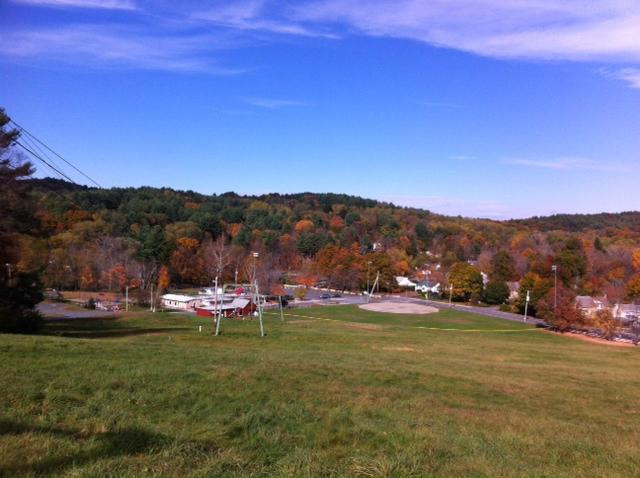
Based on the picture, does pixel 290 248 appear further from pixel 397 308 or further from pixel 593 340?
pixel 593 340

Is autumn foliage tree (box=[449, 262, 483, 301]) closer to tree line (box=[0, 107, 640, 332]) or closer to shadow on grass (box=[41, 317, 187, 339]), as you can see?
tree line (box=[0, 107, 640, 332])

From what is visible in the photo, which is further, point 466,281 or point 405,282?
point 405,282

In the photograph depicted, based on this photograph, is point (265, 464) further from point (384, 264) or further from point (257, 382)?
point (384, 264)

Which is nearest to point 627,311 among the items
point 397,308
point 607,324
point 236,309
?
point 607,324

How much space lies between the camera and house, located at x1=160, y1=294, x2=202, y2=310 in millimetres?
69637

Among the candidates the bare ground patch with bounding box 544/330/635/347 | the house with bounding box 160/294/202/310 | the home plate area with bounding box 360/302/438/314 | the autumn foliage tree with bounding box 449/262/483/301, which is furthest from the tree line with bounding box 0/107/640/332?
the home plate area with bounding box 360/302/438/314

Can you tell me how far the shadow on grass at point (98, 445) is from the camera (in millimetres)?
5277

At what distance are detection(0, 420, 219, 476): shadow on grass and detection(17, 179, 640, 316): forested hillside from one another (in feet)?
99.2

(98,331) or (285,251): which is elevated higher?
(285,251)

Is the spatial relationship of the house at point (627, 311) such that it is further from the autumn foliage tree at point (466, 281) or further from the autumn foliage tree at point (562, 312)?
the autumn foliage tree at point (466, 281)

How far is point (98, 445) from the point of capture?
5988 millimetres

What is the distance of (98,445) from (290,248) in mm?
120968

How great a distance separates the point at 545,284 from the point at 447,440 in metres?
70.6

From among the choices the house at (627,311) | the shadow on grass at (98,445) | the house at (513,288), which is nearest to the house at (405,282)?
the house at (513,288)
